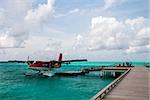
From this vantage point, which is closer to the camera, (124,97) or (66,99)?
(124,97)

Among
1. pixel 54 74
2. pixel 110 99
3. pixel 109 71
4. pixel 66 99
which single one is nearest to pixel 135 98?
pixel 110 99

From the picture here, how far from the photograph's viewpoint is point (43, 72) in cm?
5328

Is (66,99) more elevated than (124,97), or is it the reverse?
(124,97)

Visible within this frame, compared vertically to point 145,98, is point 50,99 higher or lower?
lower

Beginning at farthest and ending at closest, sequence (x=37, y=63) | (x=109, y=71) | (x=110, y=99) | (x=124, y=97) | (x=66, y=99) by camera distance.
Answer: (x=37, y=63) → (x=109, y=71) → (x=66, y=99) → (x=124, y=97) → (x=110, y=99)

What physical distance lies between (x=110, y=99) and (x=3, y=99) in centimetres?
1431

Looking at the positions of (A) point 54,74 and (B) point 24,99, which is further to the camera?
(A) point 54,74

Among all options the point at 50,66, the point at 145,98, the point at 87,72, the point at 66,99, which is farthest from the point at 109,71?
the point at 145,98

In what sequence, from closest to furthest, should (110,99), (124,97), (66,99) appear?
(110,99)
(124,97)
(66,99)

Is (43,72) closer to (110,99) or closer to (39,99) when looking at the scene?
(39,99)

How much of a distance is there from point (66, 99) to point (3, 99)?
6.07 meters

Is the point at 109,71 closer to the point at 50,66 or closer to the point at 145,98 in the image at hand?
the point at 50,66

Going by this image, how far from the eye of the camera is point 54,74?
52.4 meters

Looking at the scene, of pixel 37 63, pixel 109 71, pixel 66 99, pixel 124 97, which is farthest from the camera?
pixel 37 63
